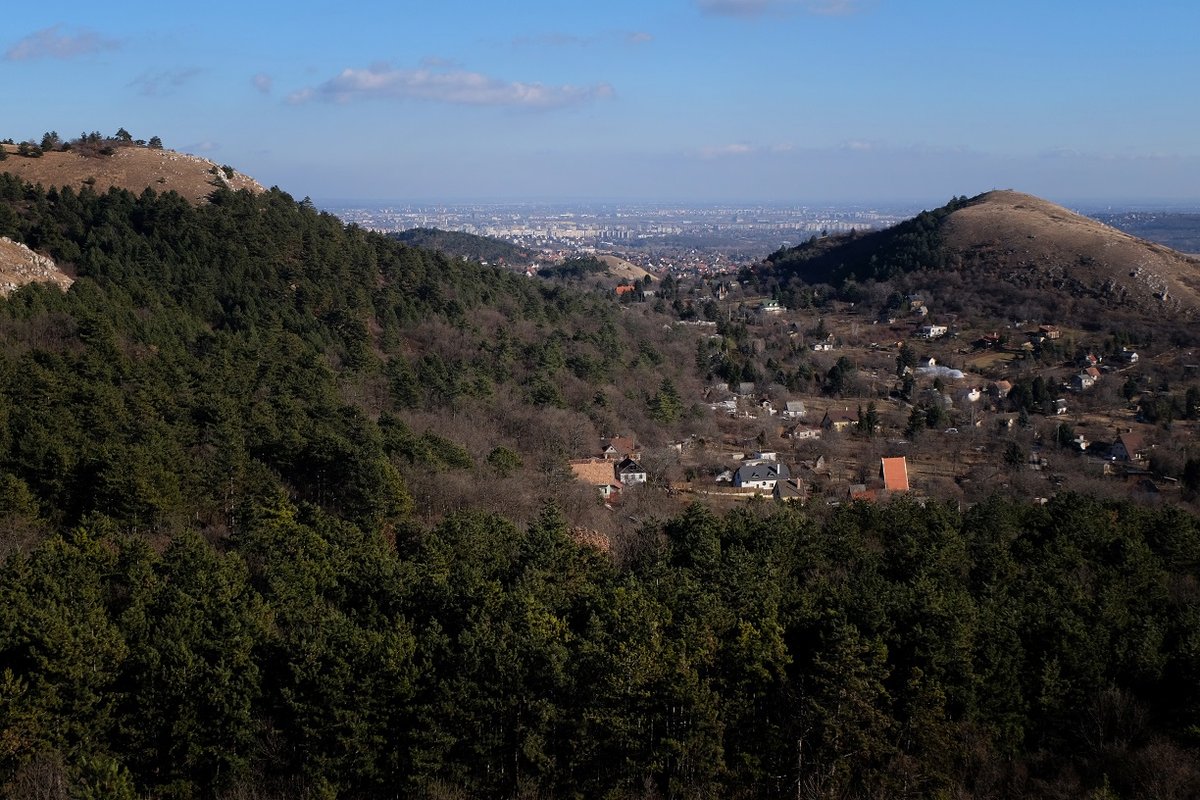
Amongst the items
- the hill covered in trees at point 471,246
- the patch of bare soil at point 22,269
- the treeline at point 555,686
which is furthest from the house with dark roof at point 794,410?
the hill covered in trees at point 471,246

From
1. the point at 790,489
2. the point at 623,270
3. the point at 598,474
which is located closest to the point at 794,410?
the point at 790,489

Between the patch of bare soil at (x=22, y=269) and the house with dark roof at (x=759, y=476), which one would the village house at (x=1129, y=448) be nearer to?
the house with dark roof at (x=759, y=476)

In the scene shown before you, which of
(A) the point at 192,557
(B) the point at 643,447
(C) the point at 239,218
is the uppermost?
(C) the point at 239,218

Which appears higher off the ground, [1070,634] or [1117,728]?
[1070,634]

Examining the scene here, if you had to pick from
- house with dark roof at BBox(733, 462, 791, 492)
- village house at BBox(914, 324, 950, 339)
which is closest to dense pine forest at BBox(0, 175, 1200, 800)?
house with dark roof at BBox(733, 462, 791, 492)

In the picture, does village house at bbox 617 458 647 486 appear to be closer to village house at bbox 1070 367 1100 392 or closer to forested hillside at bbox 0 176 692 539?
forested hillside at bbox 0 176 692 539

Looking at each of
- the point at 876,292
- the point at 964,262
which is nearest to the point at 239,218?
the point at 876,292

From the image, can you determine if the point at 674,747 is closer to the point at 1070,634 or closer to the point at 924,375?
the point at 1070,634

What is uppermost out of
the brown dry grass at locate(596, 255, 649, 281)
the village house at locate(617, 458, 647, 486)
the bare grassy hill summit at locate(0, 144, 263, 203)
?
the bare grassy hill summit at locate(0, 144, 263, 203)
